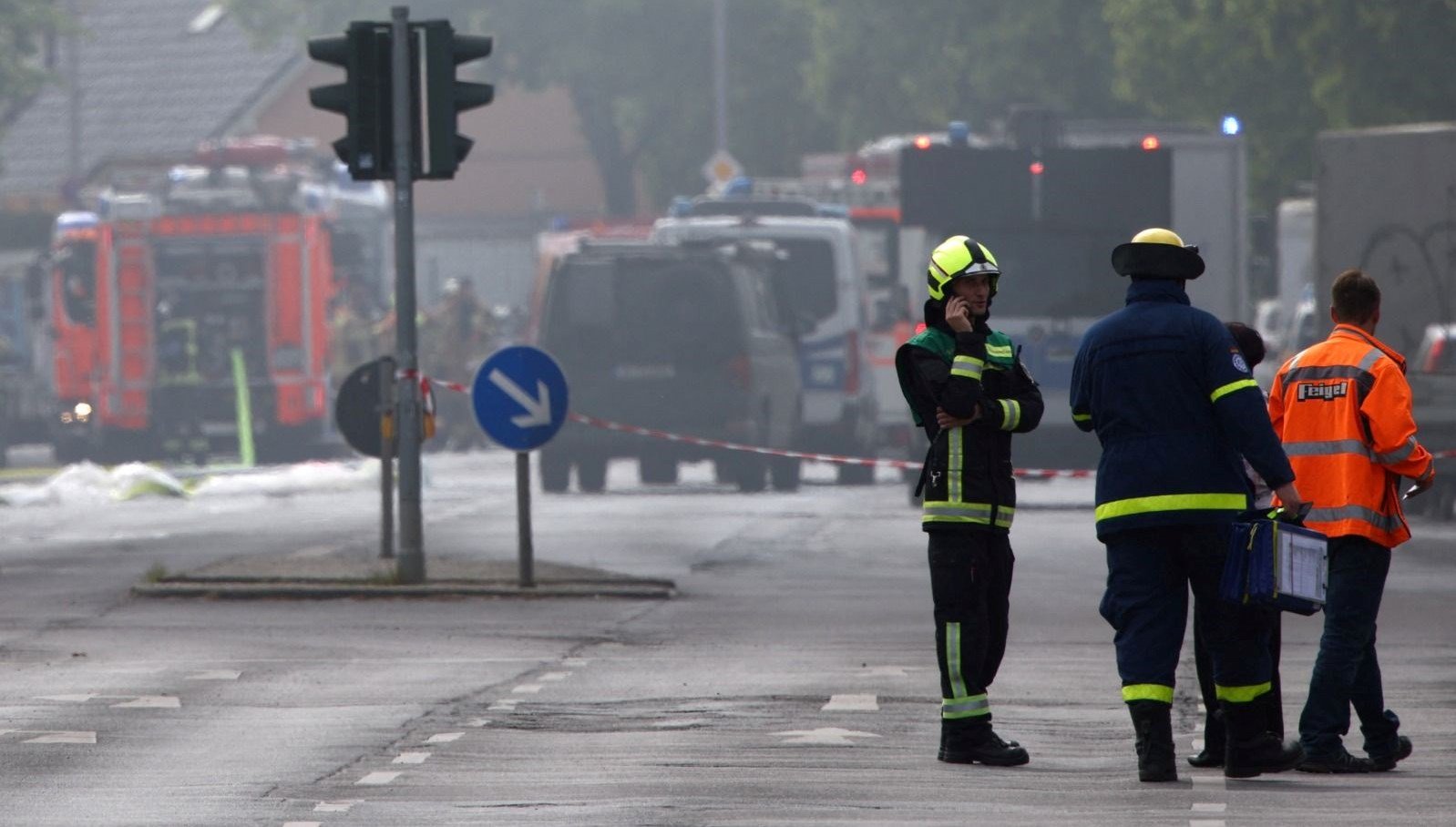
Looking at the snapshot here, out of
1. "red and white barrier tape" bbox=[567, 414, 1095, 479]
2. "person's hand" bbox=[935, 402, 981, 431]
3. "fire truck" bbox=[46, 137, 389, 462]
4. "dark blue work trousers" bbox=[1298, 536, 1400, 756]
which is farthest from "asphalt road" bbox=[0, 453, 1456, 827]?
"fire truck" bbox=[46, 137, 389, 462]

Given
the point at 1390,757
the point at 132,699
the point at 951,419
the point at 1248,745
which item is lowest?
the point at 132,699

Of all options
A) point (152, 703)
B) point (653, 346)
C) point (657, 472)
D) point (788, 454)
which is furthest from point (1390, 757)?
point (657, 472)

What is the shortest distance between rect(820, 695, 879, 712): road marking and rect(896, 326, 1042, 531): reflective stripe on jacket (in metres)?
1.58

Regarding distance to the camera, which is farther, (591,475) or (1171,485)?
(591,475)

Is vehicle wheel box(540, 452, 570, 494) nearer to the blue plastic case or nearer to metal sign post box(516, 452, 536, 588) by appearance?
metal sign post box(516, 452, 536, 588)

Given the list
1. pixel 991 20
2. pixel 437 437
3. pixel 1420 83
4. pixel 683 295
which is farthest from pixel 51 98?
pixel 683 295

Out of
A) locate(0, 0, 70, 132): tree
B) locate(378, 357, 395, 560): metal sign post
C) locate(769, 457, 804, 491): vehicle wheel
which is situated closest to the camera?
locate(378, 357, 395, 560): metal sign post

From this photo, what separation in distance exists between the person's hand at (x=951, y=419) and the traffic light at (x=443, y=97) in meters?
6.77

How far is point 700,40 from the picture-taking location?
216ft

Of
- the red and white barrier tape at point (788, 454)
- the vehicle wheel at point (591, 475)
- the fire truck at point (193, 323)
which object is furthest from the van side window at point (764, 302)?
the fire truck at point (193, 323)

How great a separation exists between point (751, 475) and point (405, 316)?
1117 cm

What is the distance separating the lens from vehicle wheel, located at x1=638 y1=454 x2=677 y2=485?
28312 millimetres

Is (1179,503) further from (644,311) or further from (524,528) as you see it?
(644,311)

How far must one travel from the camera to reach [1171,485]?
9125mm
